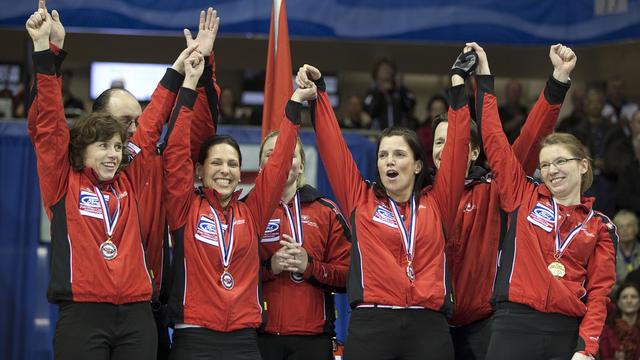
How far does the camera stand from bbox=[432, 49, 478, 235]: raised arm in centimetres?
504

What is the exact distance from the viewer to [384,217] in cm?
496

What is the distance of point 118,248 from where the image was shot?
455cm

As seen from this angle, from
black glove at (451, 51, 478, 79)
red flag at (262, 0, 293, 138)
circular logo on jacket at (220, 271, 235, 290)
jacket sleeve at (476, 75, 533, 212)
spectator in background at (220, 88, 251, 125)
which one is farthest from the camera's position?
spectator in background at (220, 88, 251, 125)

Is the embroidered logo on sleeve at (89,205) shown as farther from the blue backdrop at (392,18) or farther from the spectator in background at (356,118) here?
the spectator in background at (356,118)

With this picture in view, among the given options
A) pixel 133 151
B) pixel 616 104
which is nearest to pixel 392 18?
pixel 616 104

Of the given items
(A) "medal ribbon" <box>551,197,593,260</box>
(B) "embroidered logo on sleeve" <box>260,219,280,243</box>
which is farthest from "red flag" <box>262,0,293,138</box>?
(A) "medal ribbon" <box>551,197,593,260</box>

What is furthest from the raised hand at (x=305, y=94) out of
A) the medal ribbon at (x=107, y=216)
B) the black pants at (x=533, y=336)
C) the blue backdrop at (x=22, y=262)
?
the blue backdrop at (x=22, y=262)

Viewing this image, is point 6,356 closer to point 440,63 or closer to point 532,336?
point 532,336

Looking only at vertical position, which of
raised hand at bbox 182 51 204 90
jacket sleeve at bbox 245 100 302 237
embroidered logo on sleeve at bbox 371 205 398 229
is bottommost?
embroidered logo on sleeve at bbox 371 205 398 229

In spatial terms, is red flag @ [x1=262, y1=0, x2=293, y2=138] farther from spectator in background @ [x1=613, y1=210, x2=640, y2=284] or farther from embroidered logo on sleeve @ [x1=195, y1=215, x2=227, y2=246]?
spectator in background @ [x1=613, y1=210, x2=640, y2=284]

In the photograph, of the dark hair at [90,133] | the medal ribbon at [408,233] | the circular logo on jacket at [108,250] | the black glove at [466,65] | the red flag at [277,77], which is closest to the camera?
the circular logo on jacket at [108,250]

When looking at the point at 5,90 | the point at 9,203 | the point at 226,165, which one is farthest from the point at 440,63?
the point at 226,165

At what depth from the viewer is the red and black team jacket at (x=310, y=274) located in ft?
17.1

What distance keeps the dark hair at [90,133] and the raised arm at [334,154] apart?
3.15ft
